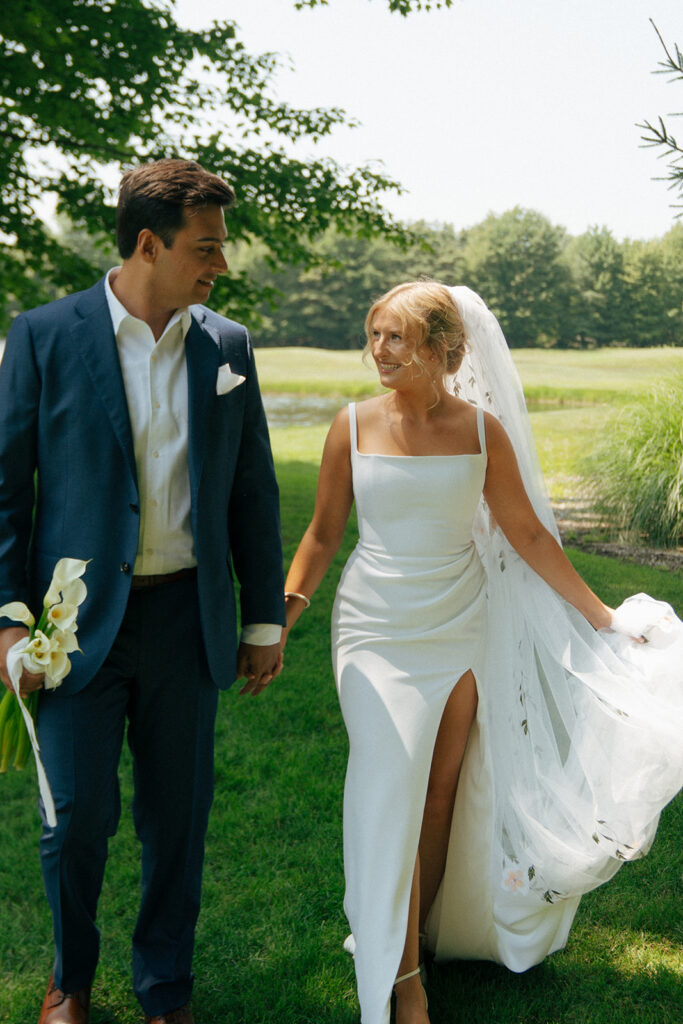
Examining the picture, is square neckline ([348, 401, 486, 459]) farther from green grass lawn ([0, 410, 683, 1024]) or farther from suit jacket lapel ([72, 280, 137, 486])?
green grass lawn ([0, 410, 683, 1024])

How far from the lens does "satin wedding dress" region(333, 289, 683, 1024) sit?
2.72 metres

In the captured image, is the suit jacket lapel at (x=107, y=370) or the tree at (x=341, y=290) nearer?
the suit jacket lapel at (x=107, y=370)

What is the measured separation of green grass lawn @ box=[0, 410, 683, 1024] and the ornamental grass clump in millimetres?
5076

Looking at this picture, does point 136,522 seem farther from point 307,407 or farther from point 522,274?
point 522,274

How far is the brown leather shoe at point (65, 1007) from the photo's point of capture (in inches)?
103

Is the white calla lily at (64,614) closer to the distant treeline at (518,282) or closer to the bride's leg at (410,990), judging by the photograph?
the bride's leg at (410,990)

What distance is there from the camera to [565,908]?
293 centimetres

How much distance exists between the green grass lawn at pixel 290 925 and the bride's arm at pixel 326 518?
1118 mm

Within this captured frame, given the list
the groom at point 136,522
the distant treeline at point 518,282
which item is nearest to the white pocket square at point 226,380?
the groom at point 136,522

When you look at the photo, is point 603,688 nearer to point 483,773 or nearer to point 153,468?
point 483,773

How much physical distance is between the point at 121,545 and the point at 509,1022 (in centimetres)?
181

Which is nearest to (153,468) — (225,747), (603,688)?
(603,688)

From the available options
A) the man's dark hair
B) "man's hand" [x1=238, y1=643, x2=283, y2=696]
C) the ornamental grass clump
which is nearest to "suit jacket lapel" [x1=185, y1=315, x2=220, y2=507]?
the man's dark hair

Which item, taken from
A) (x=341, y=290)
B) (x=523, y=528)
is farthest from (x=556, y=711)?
(x=341, y=290)
